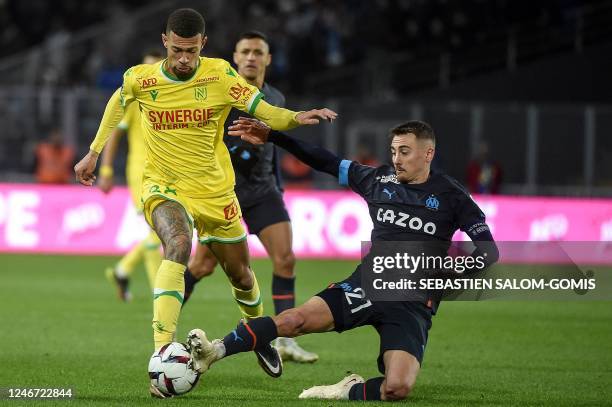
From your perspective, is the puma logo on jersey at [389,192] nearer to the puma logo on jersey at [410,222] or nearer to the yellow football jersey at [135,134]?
the puma logo on jersey at [410,222]

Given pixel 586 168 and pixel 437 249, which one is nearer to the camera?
pixel 437 249

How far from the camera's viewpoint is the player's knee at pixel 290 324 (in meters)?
6.92

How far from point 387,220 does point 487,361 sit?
2410mm

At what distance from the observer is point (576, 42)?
2509cm

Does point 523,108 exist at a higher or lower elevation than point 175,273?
higher

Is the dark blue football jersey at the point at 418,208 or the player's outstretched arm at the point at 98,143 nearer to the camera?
the dark blue football jersey at the point at 418,208

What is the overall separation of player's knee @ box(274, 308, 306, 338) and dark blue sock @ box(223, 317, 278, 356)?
4 centimetres

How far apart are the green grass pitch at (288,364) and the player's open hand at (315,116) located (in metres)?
1.66

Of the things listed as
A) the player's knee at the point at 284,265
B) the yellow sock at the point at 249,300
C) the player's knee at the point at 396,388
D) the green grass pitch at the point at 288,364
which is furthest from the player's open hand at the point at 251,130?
the player's knee at the point at 284,265

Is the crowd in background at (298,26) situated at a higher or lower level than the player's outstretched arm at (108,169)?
higher

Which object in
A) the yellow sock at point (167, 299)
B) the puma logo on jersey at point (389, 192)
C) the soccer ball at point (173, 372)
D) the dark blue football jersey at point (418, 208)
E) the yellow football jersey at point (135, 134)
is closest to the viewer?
the soccer ball at point (173, 372)

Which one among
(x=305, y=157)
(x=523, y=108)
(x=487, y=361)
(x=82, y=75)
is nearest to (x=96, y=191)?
(x=82, y=75)

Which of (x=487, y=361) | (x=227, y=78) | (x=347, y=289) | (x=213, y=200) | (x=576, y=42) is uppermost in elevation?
(x=576, y=42)

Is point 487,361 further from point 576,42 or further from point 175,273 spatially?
point 576,42
